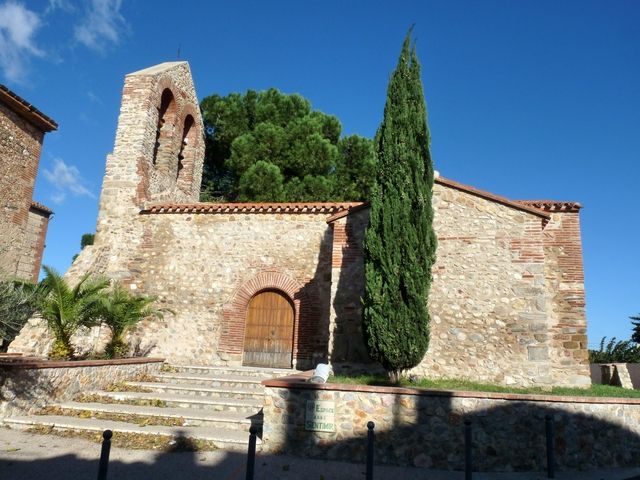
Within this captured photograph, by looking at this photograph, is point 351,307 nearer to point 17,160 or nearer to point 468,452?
point 468,452

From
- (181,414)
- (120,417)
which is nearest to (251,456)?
(181,414)

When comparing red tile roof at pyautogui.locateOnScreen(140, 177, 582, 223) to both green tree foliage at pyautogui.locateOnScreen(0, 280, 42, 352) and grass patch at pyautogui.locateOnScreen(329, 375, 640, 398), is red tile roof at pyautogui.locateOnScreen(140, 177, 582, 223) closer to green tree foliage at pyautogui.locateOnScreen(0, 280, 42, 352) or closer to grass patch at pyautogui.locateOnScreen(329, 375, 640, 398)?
grass patch at pyautogui.locateOnScreen(329, 375, 640, 398)

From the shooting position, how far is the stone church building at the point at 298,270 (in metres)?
8.59

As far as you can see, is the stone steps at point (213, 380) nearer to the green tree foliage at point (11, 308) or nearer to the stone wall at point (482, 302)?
the stone wall at point (482, 302)

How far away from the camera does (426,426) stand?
247 inches

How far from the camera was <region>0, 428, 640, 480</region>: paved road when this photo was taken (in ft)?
16.7

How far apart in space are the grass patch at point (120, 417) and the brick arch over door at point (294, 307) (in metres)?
4.48

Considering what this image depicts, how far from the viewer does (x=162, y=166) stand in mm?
14391

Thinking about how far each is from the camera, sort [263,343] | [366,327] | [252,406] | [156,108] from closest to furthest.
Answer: [252,406]
[366,327]
[263,343]
[156,108]

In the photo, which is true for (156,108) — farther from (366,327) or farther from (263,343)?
(366,327)

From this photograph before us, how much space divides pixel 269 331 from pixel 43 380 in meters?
5.51

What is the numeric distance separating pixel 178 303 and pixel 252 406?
5351mm

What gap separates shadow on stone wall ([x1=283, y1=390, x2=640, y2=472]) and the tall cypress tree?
1.56 meters

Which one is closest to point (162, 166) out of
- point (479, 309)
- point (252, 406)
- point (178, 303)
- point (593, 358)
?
point (178, 303)
